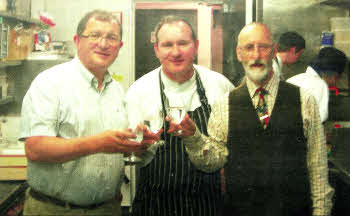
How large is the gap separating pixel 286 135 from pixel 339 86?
1.08 feet

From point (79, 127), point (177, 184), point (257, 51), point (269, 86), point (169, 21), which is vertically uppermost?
point (169, 21)

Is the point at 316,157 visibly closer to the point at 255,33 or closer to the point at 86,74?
the point at 255,33

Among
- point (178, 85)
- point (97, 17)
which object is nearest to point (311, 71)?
point (178, 85)

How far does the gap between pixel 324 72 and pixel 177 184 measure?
0.73 metres

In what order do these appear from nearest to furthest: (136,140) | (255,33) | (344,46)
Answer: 1. (136,140)
2. (255,33)
3. (344,46)

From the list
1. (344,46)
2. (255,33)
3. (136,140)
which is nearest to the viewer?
(136,140)

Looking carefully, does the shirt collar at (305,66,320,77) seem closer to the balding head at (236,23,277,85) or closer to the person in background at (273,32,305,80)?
the person in background at (273,32,305,80)

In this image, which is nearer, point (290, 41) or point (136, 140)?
point (136, 140)

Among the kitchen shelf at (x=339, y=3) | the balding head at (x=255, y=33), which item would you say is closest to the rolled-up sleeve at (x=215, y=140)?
the balding head at (x=255, y=33)

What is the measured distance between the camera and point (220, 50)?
4.12ft

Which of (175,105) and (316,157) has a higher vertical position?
(175,105)

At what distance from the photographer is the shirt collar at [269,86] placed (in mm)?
1213

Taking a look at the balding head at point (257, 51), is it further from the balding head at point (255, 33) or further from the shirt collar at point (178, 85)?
the shirt collar at point (178, 85)

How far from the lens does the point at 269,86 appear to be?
1.22m
